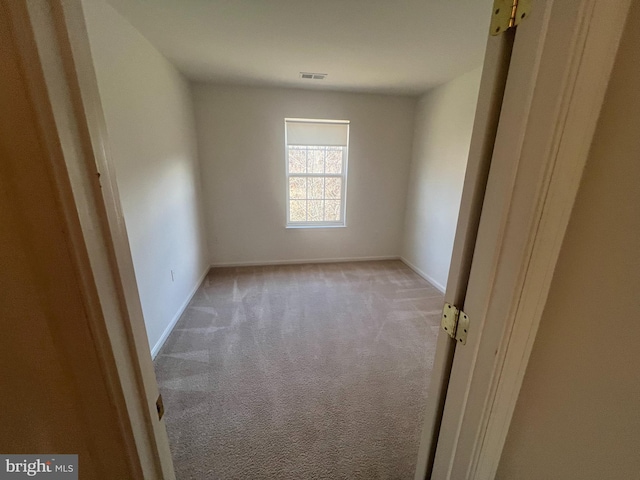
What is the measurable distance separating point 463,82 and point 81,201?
3.47m

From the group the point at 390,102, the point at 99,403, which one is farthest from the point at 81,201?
the point at 390,102

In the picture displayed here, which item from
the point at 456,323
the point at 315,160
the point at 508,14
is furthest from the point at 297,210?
the point at 508,14

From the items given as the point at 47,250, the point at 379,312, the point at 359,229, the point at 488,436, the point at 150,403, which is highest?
the point at 47,250

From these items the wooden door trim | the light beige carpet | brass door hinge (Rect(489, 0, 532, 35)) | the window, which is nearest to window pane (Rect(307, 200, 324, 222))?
the window

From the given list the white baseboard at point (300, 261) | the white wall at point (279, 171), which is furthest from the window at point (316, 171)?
the white baseboard at point (300, 261)

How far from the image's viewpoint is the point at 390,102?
146 inches

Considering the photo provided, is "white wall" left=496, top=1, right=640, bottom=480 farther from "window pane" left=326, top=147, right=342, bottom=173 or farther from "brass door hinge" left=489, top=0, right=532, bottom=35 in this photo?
"window pane" left=326, top=147, right=342, bottom=173

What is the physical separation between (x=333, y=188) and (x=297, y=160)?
2.25 feet

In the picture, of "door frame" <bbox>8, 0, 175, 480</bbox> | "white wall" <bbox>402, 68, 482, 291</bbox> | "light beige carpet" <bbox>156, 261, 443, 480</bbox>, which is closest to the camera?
"door frame" <bbox>8, 0, 175, 480</bbox>

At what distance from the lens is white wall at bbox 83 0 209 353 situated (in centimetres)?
165

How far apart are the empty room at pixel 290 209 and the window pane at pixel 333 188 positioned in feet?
0.10

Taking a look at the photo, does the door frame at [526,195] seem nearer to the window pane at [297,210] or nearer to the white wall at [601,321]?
the white wall at [601,321]

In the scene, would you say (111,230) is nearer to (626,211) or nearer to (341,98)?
(626,211)

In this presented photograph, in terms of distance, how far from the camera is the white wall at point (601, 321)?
45cm
